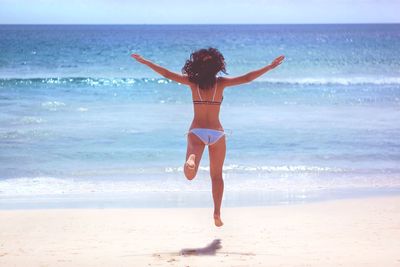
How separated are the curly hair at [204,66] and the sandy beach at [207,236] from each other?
4.49 feet

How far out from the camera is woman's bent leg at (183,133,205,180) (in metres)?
5.52

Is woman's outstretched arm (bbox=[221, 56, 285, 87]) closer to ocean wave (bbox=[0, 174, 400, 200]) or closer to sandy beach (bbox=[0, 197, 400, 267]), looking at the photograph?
sandy beach (bbox=[0, 197, 400, 267])

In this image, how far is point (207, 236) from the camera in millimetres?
6555

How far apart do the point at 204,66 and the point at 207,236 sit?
1.63 m

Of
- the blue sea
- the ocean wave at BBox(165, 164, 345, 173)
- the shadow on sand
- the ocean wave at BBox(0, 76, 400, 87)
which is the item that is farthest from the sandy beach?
the ocean wave at BBox(0, 76, 400, 87)

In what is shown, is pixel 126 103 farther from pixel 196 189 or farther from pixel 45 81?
pixel 196 189

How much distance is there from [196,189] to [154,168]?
1461 mm

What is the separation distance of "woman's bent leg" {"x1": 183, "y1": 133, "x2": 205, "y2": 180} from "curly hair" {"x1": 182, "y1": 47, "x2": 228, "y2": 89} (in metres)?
0.43

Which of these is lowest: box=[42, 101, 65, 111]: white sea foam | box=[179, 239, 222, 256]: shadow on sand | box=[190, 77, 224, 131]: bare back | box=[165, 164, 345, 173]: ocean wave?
box=[179, 239, 222, 256]: shadow on sand

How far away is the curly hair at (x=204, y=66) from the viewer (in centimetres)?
579

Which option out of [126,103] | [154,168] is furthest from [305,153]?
[126,103]

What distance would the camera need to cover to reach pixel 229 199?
8.44 metres

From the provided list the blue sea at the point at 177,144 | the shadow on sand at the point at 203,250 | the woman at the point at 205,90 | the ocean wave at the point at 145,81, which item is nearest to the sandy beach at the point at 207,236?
the shadow on sand at the point at 203,250

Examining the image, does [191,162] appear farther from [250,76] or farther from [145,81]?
[145,81]
